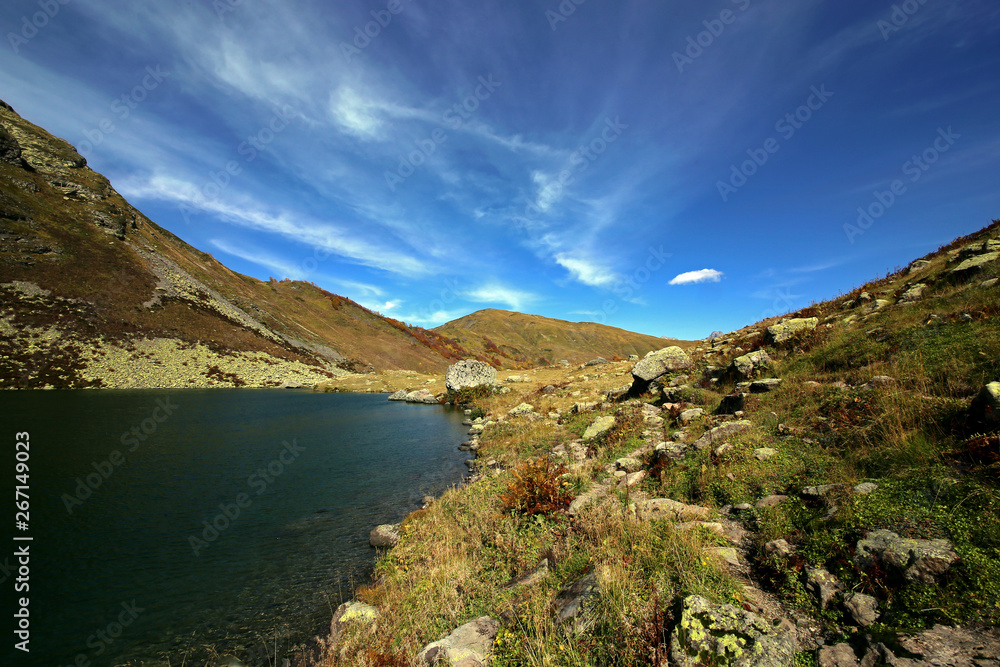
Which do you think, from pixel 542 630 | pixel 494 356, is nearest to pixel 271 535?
pixel 542 630

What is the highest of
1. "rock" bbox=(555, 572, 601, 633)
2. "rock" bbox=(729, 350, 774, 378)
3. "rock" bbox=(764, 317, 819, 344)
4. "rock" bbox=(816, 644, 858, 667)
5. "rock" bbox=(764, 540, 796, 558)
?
Answer: "rock" bbox=(764, 317, 819, 344)

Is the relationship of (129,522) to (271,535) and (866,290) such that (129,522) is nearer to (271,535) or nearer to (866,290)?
(271,535)

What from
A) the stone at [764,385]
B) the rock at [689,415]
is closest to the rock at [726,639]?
the rock at [689,415]

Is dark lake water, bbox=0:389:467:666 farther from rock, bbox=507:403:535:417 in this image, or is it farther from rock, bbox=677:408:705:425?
rock, bbox=677:408:705:425

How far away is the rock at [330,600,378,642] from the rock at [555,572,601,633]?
170 inches

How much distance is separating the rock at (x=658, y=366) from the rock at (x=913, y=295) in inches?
328

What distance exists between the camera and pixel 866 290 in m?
18.0

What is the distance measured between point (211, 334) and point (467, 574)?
84926 mm

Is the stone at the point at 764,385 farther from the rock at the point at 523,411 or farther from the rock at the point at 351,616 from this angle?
the rock at the point at 523,411

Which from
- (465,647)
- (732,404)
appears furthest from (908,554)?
(732,404)

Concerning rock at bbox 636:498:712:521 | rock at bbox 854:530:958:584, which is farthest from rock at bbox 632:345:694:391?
rock at bbox 854:530:958:584

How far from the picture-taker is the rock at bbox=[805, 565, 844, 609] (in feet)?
14.8

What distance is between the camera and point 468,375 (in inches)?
1928

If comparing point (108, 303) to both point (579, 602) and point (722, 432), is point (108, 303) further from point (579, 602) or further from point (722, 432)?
point (722, 432)
